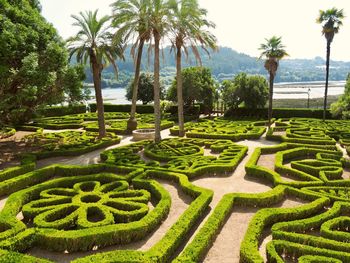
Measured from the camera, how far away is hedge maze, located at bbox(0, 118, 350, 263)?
8.48 metres

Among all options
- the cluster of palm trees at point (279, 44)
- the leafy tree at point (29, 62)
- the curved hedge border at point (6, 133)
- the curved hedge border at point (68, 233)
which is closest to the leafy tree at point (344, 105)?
the cluster of palm trees at point (279, 44)

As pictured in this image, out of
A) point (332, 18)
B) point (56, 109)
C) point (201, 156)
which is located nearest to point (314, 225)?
point (201, 156)

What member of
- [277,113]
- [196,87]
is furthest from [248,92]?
[196,87]

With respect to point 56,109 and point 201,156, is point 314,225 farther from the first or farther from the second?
point 56,109

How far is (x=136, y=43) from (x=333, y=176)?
16113 millimetres

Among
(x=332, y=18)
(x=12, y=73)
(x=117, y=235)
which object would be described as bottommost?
(x=117, y=235)

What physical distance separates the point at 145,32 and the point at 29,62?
24.3 ft

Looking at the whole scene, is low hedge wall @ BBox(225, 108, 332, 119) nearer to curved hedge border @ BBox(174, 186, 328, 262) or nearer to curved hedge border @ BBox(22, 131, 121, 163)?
curved hedge border @ BBox(22, 131, 121, 163)

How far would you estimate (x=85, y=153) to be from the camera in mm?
20672

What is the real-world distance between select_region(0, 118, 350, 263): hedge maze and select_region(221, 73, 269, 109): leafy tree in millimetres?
20728

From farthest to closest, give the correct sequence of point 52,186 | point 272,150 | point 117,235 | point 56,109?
1. point 56,109
2. point 272,150
3. point 52,186
4. point 117,235

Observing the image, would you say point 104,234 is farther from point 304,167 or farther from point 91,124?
point 91,124

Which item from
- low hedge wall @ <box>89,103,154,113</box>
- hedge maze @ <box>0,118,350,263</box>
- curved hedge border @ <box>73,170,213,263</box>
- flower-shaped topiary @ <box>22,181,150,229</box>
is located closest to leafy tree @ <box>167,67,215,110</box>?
low hedge wall @ <box>89,103,154,113</box>

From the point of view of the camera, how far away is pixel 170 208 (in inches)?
466
